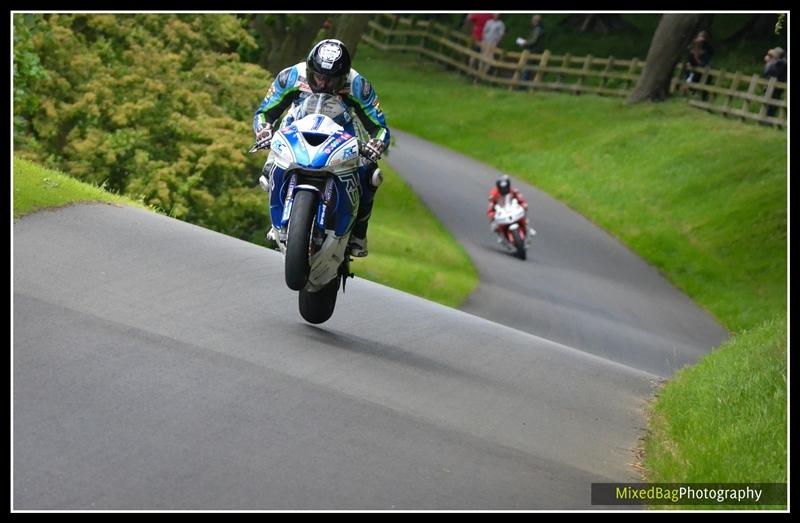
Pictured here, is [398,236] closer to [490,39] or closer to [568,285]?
[568,285]

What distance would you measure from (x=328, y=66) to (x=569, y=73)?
3751 cm

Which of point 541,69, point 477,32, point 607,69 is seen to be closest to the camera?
point 607,69

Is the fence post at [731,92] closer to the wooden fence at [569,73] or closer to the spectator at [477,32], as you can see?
the wooden fence at [569,73]

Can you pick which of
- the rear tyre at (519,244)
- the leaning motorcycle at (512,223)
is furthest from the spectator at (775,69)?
the rear tyre at (519,244)

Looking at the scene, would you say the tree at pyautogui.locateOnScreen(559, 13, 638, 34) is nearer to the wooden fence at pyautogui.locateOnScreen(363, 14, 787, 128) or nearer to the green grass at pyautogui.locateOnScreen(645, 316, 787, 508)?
the wooden fence at pyautogui.locateOnScreen(363, 14, 787, 128)

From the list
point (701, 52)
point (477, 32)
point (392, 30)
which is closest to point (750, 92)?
point (701, 52)

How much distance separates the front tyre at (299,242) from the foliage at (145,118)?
30.4ft

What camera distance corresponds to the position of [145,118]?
21062 millimetres

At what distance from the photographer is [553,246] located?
2939 centimetres

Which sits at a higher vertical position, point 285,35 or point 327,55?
point 327,55

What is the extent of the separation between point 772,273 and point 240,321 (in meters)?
19.2

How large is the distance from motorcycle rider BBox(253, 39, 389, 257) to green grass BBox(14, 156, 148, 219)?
2987 mm

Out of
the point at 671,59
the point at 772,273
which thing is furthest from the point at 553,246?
the point at 671,59
